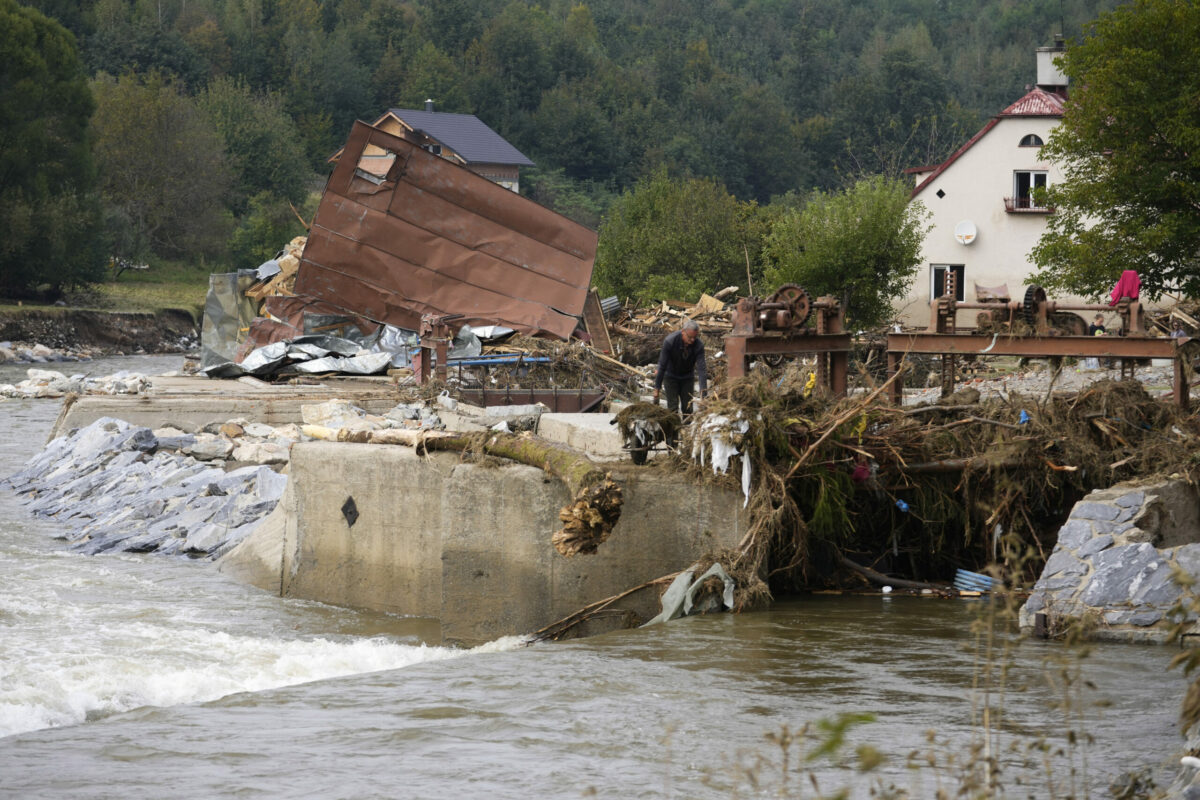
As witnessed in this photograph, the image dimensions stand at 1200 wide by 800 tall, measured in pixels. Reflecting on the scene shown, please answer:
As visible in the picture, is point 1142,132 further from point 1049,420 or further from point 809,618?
point 809,618

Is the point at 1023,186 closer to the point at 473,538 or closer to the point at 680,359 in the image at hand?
the point at 680,359

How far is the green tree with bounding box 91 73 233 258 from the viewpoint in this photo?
6475 cm

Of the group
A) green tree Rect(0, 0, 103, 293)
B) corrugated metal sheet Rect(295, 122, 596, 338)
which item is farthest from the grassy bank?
corrugated metal sheet Rect(295, 122, 596, 338)

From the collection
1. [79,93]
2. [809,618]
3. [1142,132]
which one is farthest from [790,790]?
[79,93]

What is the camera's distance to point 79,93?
56.4m

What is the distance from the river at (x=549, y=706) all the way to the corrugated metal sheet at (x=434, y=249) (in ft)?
46.7

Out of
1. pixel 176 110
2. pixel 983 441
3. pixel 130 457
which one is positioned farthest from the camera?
pixel 176 110

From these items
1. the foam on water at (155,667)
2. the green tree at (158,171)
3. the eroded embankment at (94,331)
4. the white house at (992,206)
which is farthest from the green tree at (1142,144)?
the green tree at (158,171)

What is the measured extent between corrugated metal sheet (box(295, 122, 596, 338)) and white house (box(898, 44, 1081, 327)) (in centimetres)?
1446

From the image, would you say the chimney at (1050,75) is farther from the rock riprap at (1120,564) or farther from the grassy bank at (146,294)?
the grassy bank at (146,294)

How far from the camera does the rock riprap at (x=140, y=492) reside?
1449cm

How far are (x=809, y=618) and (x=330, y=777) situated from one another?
4221 mm

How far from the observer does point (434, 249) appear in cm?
2495

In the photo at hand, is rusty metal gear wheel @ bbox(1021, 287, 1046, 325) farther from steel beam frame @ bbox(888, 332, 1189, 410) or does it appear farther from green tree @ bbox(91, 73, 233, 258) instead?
green tree @ bbox(91, 73, 233, 258)
